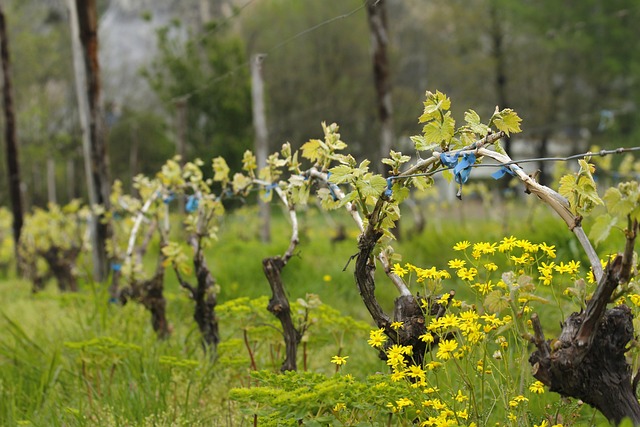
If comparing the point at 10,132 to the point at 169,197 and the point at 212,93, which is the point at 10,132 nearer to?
the point at 169,197

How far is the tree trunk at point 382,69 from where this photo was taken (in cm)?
1014

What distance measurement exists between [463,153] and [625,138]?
78.1 feet

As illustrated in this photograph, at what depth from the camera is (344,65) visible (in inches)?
1148

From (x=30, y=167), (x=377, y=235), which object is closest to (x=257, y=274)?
(x=377, y=235)

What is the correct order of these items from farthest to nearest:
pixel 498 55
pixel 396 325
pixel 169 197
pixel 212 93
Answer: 1. pixel 498 55
2. pixel 212 93
3. pixel 169 197
4. pixel 396 325

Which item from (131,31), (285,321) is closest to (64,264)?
(285,321)

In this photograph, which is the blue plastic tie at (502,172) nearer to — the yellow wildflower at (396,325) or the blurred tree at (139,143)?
the yellow wildflower at (396,325)

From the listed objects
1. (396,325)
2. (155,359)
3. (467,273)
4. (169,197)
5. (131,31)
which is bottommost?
(155,359)

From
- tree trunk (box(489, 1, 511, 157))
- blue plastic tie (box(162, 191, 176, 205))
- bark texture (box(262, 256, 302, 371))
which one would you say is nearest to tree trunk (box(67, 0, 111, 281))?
blue plastic tie (box(162, 191, 176, 205))

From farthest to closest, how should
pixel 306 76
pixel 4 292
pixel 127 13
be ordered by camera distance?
1. pixel 127 13
2. pixel 306 76
3. pixel 4 292

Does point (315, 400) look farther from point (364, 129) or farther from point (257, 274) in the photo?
point (364, 129)

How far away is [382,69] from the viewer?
10297 mm

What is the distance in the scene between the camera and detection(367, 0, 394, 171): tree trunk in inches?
399

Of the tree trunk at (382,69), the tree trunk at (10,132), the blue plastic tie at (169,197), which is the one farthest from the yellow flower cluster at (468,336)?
the tree trunk at (10,132)
